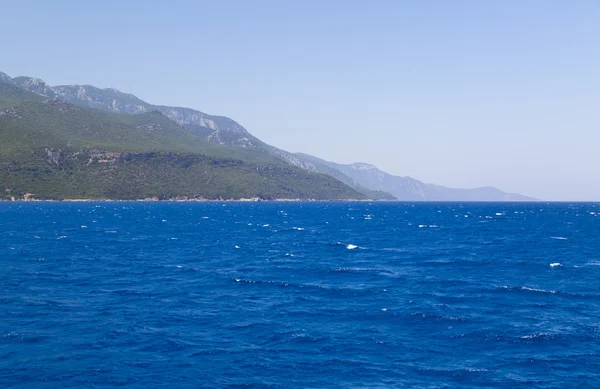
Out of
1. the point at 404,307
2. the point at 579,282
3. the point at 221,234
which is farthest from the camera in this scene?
the point at 221,234

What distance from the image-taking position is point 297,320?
44.7 meters

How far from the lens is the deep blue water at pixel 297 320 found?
31875mm

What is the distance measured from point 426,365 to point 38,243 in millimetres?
89492

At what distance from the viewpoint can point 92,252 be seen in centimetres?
8875

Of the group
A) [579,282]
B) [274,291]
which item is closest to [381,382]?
[274,291]

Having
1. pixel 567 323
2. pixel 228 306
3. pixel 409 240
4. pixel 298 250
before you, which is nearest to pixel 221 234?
pixel 298 250

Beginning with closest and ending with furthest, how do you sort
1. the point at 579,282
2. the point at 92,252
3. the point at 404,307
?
the point at 404,307 → the point at 579,282 → the point at 92,252

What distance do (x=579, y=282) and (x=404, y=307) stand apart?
28.4 meters

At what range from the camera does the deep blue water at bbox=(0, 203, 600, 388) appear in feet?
105

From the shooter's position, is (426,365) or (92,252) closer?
(426,365)

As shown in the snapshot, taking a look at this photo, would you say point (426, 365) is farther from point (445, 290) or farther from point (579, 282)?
point (579, 282)

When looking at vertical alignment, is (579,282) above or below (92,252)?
above

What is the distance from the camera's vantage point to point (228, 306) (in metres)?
50.2

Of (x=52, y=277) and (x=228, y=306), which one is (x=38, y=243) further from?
(x=228, y=306)
